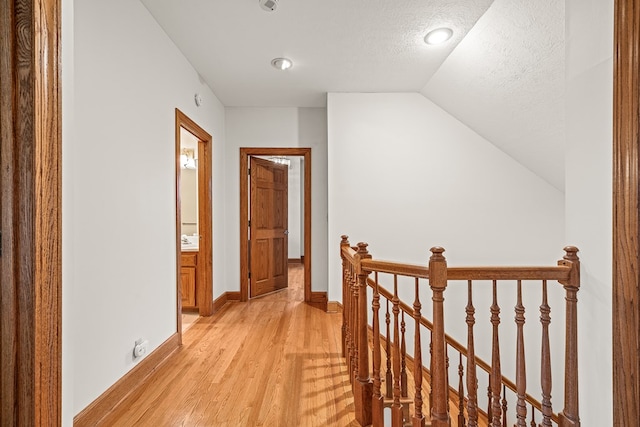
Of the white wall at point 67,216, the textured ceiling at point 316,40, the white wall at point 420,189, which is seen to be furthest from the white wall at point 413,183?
the white wall at point 67,216

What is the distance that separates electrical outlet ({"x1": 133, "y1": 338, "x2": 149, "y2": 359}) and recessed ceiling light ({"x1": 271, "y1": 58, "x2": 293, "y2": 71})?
8.23ft

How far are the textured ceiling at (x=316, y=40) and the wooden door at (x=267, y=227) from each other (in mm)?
1277

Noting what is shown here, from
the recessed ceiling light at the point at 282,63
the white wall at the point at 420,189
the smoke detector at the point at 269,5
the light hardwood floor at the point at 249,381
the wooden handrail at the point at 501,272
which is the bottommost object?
the light hardwood floor at the point at 249,381

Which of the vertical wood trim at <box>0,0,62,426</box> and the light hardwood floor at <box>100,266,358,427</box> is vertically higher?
the vertical wood trim at <box>0,0,62,426</box>

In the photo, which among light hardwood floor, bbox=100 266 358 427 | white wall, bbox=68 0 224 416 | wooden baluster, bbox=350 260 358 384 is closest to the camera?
white wall, bbox=68 0 224 416

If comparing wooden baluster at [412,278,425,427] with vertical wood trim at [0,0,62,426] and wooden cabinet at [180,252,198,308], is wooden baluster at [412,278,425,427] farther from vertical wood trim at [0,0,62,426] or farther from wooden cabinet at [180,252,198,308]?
wooden cabinet at [180,252,198,308]

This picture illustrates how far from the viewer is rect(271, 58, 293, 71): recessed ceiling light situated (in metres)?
3.04

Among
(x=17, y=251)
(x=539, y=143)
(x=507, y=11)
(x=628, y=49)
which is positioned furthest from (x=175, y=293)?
(x=539, y=143)

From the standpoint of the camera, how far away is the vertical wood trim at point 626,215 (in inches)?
40.9

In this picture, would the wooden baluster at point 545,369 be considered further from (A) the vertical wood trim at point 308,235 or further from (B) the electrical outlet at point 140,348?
(A) the vertical wood trim at point 308,235

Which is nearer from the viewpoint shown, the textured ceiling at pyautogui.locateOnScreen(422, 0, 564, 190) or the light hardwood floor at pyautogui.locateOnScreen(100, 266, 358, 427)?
the light hardwood floor at pyautogui.locateOnScreen(100, 266, 358, 427)

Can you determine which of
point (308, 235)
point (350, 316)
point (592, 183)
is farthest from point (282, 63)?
point (592, 183)

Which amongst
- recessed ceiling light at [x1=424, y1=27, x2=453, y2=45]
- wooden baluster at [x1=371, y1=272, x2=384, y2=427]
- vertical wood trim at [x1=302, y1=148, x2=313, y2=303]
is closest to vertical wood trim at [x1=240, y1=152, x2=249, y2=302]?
vertical wood trim at [x1=302, y1=148, x2=313, y2=303]

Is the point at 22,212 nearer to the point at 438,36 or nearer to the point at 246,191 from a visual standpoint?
the point at 438,36
